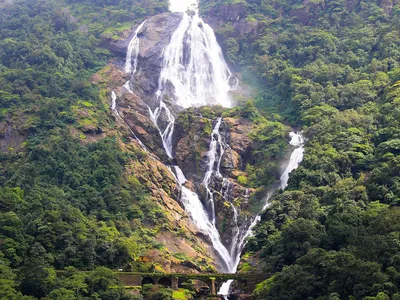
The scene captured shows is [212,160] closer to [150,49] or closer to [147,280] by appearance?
[147,280]

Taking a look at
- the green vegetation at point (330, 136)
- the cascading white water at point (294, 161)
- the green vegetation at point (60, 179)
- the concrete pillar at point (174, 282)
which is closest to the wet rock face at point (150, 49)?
the green vegetation at point (60, 179)

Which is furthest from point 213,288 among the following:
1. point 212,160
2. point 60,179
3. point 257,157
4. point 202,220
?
point 257,157

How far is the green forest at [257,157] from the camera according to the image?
38.8m

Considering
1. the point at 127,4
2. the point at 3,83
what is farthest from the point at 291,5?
the point at 3,83

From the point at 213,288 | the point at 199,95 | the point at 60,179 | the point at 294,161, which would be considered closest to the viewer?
the point at 213,288

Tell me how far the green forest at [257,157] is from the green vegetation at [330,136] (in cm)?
13

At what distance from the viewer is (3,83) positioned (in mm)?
64375

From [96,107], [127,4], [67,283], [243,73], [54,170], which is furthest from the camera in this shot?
[127,4]

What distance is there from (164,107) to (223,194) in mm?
15360

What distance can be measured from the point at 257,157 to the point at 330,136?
26.0 ft

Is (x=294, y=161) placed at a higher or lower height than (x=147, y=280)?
higher

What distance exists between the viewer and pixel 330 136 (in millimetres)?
55656

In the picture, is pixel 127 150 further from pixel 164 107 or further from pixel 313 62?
pixel 313 62

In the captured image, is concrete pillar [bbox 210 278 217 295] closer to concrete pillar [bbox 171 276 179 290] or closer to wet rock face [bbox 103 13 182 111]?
concrete pillar [bbox 171 276 179 290]
